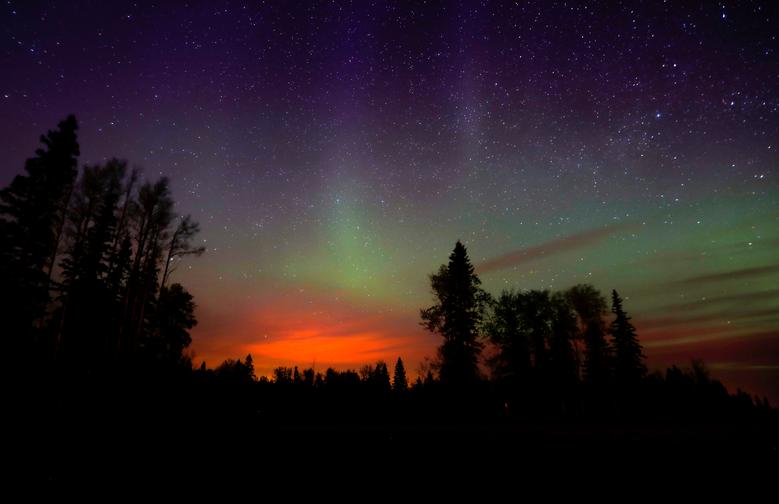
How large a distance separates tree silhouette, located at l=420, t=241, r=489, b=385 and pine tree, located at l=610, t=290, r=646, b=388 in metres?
23.9

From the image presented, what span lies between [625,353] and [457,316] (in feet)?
89.1

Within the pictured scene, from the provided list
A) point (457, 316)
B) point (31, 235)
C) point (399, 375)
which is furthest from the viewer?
point (399, 375)

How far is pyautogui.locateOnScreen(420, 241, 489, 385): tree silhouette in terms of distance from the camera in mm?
34719

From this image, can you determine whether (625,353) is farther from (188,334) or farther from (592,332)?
(188,334)

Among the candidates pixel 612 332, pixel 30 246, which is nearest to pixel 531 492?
pixel 30 246

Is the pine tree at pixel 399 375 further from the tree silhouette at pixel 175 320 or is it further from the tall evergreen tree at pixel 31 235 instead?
the tall evergreen tree at pixel 31 235

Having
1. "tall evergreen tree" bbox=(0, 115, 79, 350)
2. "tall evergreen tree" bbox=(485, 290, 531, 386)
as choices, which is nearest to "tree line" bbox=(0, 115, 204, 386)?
"tall evergreen tree" bbox=(0, 115, 79, 350)

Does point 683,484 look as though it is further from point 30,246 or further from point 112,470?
point 30,246

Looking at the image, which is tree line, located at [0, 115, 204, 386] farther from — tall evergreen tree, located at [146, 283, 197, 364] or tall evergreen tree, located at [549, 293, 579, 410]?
tall evergreen tree, located at [549, 293, 579, 410]

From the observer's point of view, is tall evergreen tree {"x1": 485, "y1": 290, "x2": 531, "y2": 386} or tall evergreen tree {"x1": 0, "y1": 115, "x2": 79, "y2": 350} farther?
tall evergreen tree {"x1": 485, "y1": 290, "x2": 531, "y2": 386}

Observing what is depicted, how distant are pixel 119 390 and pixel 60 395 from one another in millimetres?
2457

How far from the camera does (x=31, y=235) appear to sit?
77.4 feet

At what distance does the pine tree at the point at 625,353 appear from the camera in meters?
47.6

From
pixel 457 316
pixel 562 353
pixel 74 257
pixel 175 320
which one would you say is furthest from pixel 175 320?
pixel 562 353
